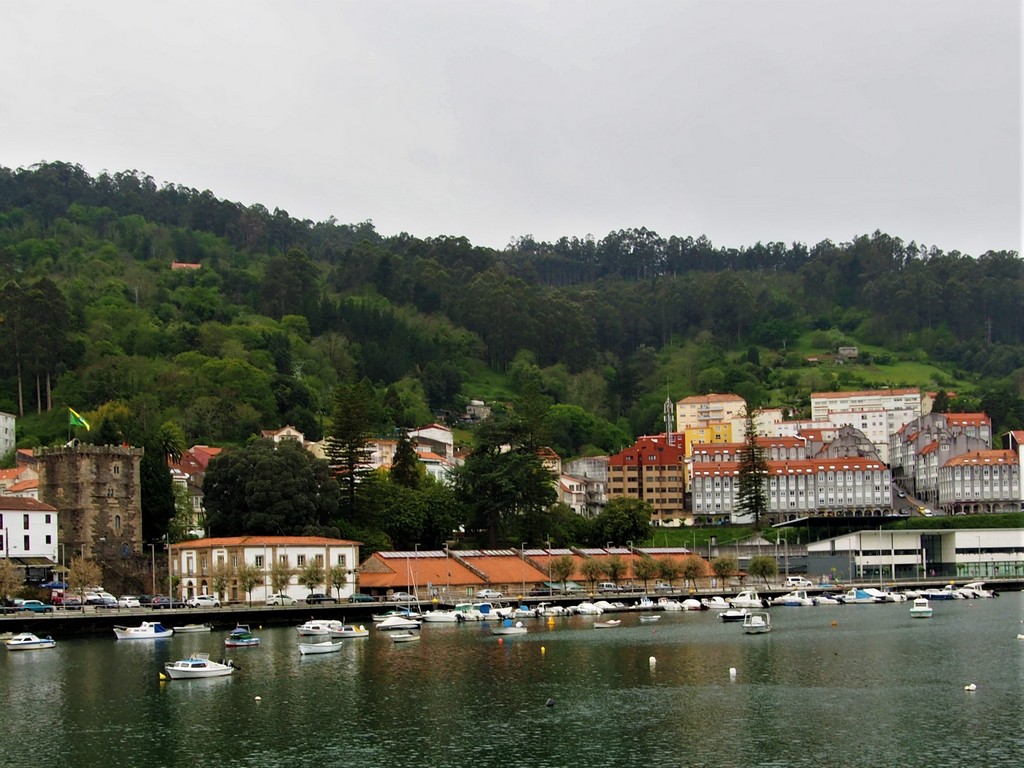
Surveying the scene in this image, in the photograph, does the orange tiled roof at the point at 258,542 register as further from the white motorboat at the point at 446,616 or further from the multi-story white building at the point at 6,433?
the multi-story white building at the point at 6,433

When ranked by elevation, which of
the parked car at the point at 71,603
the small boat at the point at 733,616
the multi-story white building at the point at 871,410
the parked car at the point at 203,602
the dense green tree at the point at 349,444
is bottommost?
the small boat at the point at 733,616

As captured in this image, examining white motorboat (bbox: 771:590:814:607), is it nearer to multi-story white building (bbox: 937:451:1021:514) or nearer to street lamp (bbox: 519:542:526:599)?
street lamp (bbox: 519:542:526:599)

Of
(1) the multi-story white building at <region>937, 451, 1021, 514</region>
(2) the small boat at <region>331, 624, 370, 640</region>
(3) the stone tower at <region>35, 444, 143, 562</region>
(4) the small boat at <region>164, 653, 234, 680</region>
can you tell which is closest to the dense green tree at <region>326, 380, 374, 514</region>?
(3) the stone tower at <region>35, 444, 143, 562</region>

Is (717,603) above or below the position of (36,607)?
below

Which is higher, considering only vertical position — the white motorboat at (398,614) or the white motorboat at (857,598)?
the white motorboat at (398,614)

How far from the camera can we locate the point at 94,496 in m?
92.3

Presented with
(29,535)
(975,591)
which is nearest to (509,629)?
(29,535)

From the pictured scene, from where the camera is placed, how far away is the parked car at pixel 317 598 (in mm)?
91812

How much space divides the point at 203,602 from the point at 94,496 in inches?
420

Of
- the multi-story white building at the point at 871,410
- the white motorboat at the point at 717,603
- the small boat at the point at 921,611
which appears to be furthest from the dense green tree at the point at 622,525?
the multi-story white building at the point at 871,410

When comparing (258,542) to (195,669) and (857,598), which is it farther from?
(857,598)

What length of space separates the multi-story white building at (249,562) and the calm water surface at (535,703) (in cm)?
A: 1615

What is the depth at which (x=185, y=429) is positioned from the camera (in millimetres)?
134250

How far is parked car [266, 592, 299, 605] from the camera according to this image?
91.4 meters
